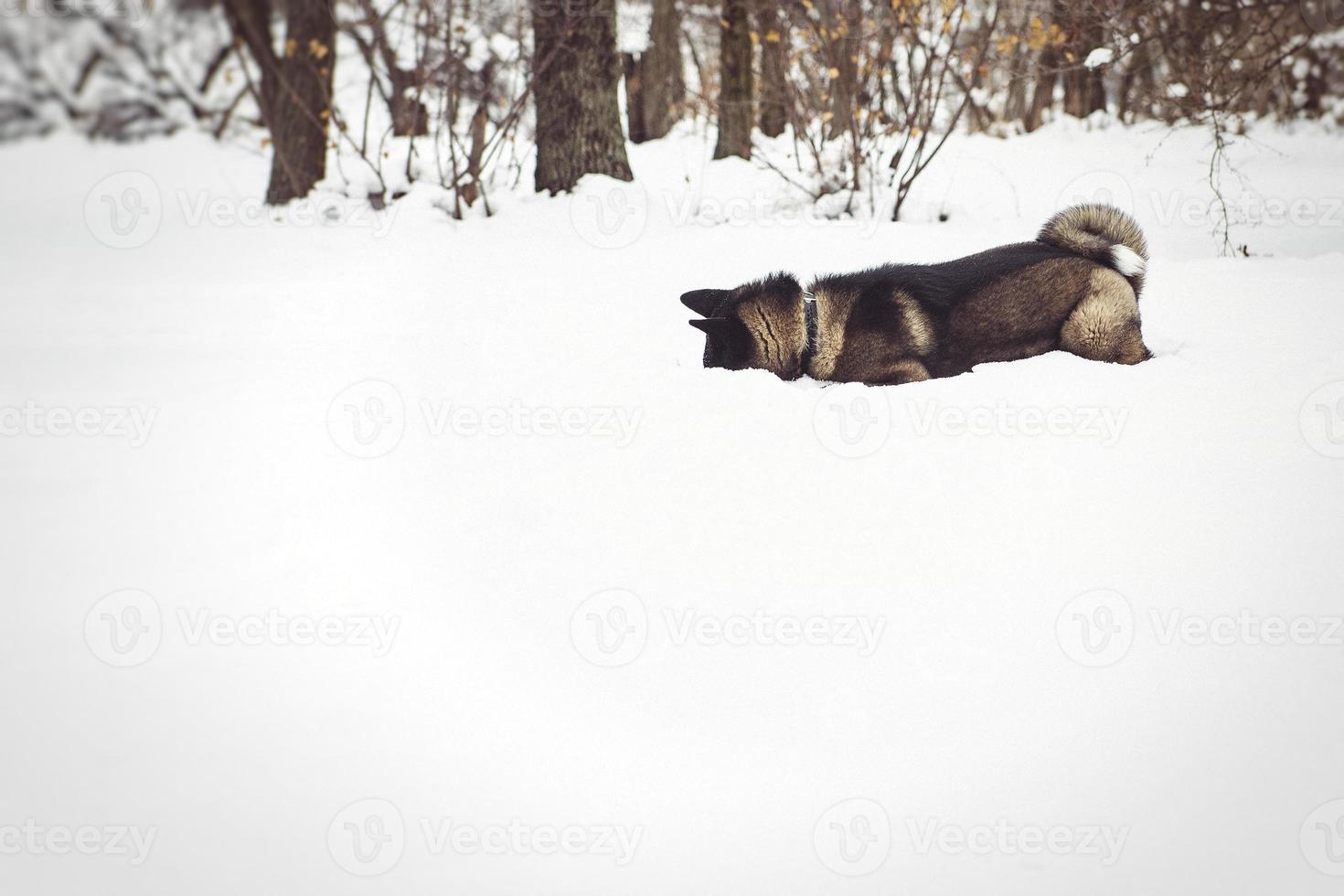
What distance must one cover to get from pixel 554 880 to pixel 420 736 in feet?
1.88

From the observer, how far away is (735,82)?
35.1ft

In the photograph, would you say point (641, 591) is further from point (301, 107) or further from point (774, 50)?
point (301, 107)

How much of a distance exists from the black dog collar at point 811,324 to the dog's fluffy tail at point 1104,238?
1.41m

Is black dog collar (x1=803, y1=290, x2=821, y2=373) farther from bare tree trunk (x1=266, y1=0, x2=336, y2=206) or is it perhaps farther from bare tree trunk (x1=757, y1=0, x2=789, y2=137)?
bare tree trunk (x1=266, y1=0, x2=336, y2=206)

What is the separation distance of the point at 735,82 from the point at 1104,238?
7.06 m

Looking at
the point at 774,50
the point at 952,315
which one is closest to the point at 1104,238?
the point at 952,315

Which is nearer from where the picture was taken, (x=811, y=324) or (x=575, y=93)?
(x=811, y=324)

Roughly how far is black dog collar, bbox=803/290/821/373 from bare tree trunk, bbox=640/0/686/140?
10676 mm

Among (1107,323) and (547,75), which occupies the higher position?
(547,75)

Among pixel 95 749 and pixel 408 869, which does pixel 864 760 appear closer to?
pixel 408 869

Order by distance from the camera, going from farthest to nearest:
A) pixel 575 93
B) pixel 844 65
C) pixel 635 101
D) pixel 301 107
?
pixel 635 101, pixel 301 107, pixel 844 65, pixel 575 93

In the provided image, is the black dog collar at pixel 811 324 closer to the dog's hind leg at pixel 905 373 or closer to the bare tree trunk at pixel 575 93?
the dog's hind leg at pixel 905 373

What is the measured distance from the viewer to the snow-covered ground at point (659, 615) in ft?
6.92

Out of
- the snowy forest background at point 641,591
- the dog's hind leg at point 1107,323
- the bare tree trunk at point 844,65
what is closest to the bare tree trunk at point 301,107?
the snowy forest background at point 641,591
